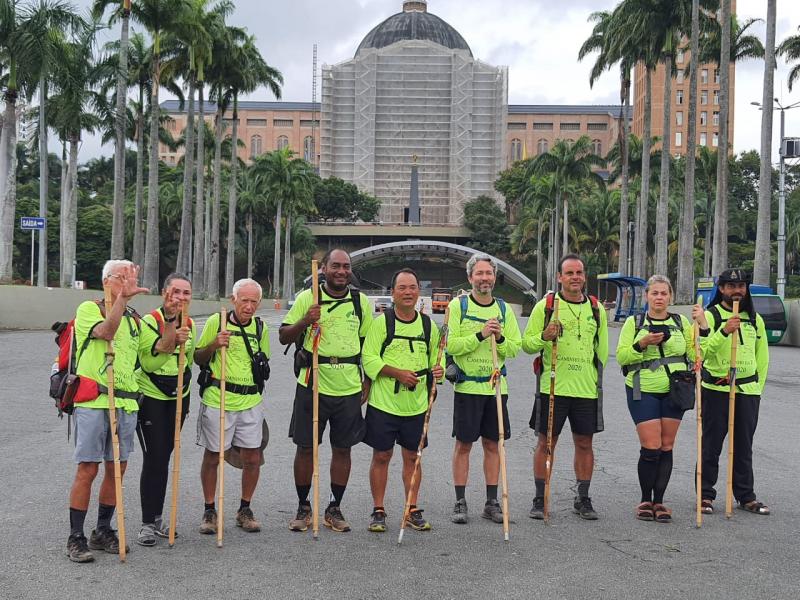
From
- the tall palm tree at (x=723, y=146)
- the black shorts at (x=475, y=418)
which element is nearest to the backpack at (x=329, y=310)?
the black shorts at (x=475, y=418)

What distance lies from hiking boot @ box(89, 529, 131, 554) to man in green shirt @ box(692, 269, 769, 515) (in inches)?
165

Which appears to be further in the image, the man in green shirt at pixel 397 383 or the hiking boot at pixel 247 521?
the man in green shirt at pixel 397 383

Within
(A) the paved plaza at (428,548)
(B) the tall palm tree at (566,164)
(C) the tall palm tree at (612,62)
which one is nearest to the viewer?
(A) the paved plaza at (428,548)

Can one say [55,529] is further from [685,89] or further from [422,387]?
[685,89]

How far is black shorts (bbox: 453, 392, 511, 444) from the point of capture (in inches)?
262

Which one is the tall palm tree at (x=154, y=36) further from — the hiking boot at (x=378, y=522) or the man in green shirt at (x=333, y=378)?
the hiking boot at (x=378, y=522)

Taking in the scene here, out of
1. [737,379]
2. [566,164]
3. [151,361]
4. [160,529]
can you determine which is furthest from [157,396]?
[566,164]

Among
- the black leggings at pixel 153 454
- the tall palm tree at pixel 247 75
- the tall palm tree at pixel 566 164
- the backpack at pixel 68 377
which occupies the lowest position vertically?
the black leggings at pixel 153 454

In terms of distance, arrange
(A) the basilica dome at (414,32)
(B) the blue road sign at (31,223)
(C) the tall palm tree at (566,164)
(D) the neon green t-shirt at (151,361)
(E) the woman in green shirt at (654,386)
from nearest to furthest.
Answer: (D) the neon green t-shirt at (151,361) < (E) the woman in green shirt at (654,386) < (B) the blue road sign at (31,223) < (C) the tall palm tree at (566,164) < (A) the basilica dome at (414,32)

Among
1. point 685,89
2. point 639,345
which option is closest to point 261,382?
point 639,345

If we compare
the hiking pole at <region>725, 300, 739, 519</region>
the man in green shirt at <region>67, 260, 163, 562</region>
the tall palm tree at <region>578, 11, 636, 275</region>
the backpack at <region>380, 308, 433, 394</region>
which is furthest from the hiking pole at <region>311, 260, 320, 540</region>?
the tall palm tree at <region>578, 11, 636, 275</region>

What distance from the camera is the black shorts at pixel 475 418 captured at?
6.66 m

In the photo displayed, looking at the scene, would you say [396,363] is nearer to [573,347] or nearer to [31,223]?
[573,347]

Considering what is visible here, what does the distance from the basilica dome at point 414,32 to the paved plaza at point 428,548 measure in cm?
12089
